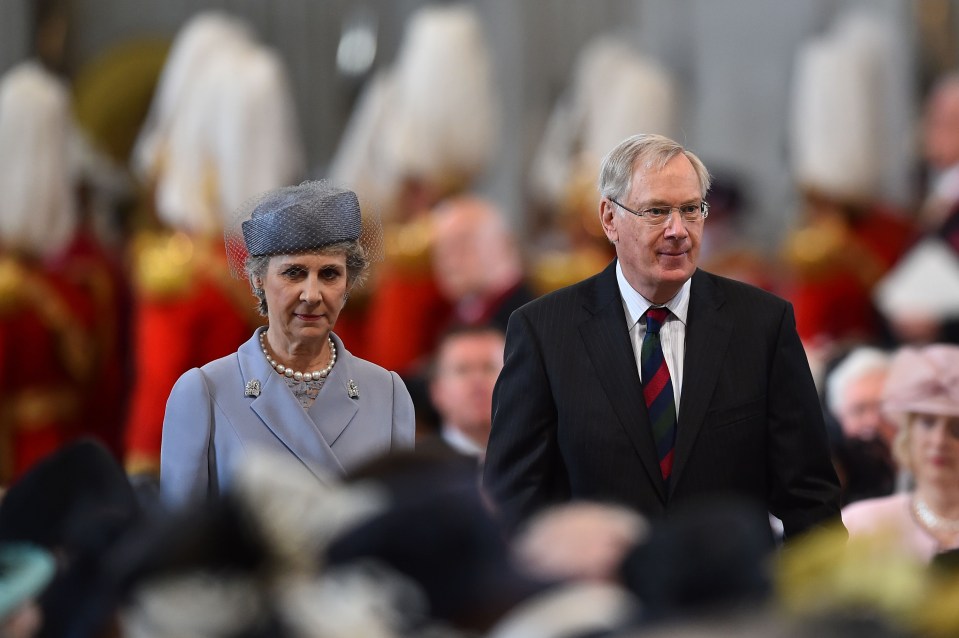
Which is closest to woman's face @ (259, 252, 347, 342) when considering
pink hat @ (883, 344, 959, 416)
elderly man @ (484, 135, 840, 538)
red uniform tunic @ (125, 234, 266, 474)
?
elderly man @ (484, 135, 840, 538)

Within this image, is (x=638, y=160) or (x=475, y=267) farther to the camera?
(x=475, y=267)

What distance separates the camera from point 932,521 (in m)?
4.37

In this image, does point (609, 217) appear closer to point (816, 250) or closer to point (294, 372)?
point (294, 372)

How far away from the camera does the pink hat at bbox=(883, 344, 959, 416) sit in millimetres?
4445

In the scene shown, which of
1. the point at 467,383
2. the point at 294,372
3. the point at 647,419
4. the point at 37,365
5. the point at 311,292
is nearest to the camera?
the point at 311,292

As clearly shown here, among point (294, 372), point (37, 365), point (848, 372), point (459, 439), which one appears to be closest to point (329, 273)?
point (294, 372)

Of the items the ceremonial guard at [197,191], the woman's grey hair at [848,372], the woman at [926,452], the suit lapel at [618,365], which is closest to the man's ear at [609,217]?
the suit lapel at [618,365]

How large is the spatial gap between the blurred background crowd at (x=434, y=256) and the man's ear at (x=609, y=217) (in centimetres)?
42

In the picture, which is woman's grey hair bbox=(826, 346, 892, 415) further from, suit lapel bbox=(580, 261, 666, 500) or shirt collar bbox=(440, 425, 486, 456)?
suit lapel bbox=(580, 261, 666, 500)

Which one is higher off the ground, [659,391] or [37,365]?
[659,391]

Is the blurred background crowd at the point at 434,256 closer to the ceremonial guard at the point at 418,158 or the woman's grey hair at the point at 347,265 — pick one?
the ceremonial guard at the point at 418,158

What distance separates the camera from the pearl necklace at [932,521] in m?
4.35

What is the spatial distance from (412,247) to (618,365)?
15.5 ft

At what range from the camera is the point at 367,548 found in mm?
2666
